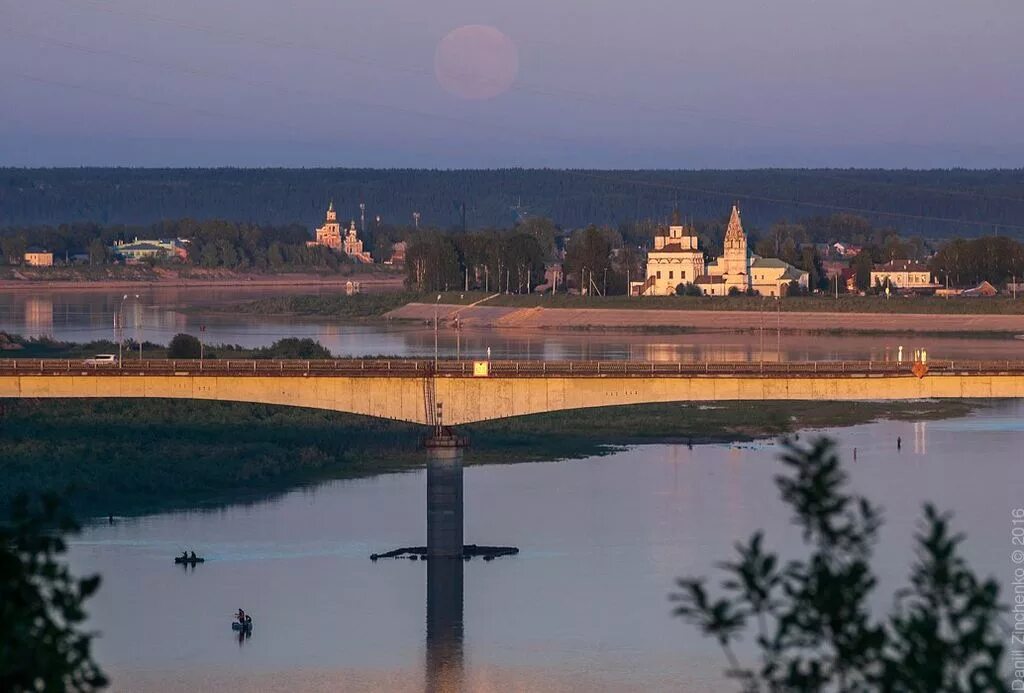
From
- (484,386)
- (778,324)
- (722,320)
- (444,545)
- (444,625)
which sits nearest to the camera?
(444,625)

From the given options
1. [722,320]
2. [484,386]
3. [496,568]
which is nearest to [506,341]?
[722,320]

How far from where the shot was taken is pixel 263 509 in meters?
67.2

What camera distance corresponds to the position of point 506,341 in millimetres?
157875

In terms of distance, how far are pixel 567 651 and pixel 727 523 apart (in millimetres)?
16762

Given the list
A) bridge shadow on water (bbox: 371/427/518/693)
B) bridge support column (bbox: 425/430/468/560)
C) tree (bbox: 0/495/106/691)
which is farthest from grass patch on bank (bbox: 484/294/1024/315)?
tree (bbox: 0/495/106/691)

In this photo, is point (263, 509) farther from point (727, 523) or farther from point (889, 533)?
point (889, 533)

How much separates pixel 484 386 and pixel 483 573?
28.0 ft

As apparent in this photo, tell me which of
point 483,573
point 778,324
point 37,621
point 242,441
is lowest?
point 483,573

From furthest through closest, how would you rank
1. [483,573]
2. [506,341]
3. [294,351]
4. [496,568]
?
1. [506,341]
2. [294,351]
3. [496,568]
4. [483,573]

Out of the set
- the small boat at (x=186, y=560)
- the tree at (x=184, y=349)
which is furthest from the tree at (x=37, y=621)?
the tree at (x=184, y=349)

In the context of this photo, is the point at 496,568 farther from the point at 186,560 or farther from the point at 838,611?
the point at 838,611

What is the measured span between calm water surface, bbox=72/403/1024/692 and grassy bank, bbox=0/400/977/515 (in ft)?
12.0

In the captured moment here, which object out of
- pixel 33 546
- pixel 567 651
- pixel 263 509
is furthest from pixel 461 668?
pixel 33 546

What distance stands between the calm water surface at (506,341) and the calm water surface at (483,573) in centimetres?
5399
